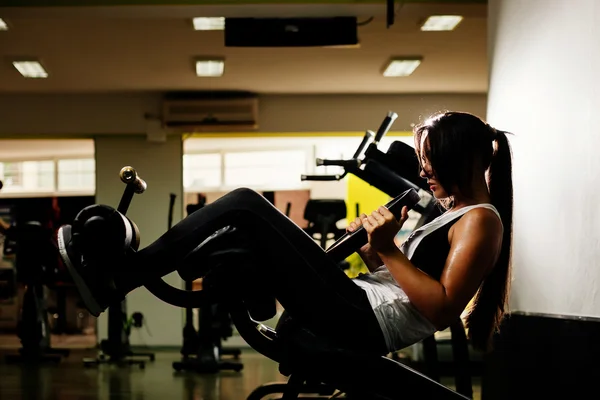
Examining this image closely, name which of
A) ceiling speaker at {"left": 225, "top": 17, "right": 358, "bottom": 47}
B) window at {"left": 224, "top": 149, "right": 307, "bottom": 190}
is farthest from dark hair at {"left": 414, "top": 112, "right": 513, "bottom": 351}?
window at {"left": 224, "top": 149, "right": 307, "bottom": 190}

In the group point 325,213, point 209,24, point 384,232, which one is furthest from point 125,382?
point 384,232

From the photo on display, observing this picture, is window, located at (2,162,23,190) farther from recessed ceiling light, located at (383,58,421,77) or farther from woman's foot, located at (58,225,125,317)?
woman's foot, located at (58,225,125,317)

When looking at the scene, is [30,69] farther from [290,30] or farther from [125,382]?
[290,30]

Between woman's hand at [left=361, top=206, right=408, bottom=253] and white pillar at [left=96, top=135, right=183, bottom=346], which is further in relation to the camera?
white pillar at [left=96, top=135, right=183, bottom=346]

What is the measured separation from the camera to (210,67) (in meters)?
7.11

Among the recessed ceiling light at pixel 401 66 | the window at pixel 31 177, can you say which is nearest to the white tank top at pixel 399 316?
the recessed ceiling light at pixel 401 66

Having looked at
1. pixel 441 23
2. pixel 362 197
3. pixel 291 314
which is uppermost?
pixel 441 23

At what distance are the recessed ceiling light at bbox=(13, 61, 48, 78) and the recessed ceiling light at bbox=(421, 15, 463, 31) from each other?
3623mm

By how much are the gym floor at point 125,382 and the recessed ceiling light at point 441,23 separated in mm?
2626

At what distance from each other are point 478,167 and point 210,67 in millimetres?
5282

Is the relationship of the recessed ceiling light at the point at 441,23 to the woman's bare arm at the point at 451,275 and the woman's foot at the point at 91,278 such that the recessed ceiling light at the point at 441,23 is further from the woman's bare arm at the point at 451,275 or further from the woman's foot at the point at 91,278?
the woman's foot at the point at 91,278

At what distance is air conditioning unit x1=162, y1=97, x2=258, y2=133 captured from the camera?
8.19m

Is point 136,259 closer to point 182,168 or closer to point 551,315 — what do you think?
point 551,315

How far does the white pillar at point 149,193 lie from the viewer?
8.37 meters
